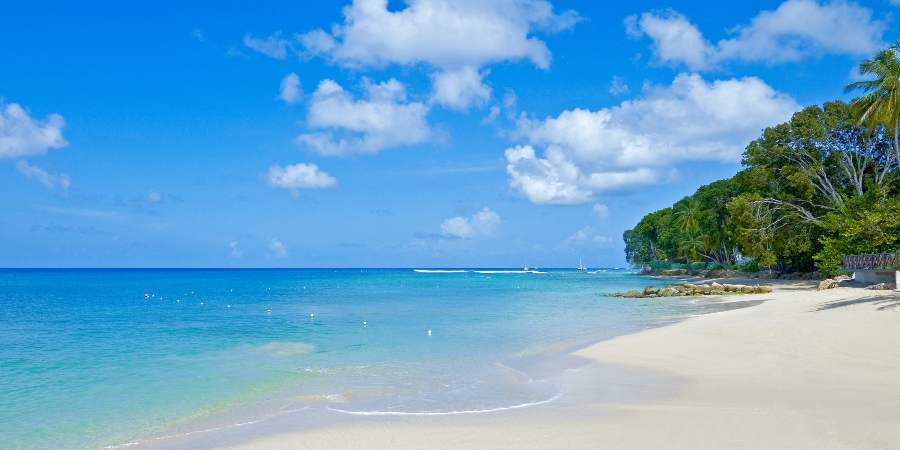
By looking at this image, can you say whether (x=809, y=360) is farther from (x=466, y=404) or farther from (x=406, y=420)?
(x=406, y=420)

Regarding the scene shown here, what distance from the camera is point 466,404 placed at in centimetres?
984

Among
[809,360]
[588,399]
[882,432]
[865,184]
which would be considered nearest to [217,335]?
[588,399]

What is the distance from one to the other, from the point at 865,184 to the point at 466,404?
39.9 meters

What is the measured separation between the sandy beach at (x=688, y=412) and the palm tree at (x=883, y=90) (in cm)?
1697

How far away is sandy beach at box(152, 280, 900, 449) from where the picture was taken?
7.36 m

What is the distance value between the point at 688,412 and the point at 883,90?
27028 mm

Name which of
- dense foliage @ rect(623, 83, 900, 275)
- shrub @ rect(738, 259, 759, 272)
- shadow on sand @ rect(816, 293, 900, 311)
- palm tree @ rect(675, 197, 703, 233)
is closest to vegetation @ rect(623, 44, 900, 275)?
dense foliage @ rect(623, 83, 900, 275)

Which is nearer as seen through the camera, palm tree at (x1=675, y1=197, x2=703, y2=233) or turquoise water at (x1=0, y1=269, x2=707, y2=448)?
turquoise water at (x1=0, y1=269, x2=707, y2=448)

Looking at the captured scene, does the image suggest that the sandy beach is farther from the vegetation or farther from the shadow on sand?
the vegetation

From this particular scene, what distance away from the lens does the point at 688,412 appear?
8.51 m

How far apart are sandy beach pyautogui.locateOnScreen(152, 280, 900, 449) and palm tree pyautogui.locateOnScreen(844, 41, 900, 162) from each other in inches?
668

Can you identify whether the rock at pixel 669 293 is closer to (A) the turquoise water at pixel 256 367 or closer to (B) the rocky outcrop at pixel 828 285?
(B) the rocky outcrop at pixel 828 285

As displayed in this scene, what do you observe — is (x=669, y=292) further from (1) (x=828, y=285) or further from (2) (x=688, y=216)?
(2) (x=688, y=216)

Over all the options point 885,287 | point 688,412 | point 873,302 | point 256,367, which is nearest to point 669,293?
point 885,287
